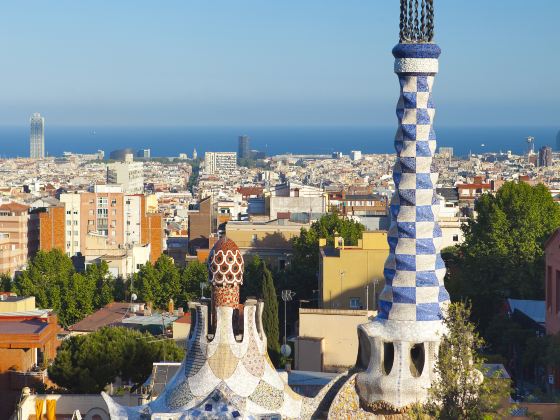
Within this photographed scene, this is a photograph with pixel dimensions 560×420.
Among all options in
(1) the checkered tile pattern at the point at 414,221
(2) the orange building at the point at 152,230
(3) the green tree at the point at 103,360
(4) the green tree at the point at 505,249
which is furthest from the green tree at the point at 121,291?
Answer: (1) the checkered tile pattern at the point at 414,221

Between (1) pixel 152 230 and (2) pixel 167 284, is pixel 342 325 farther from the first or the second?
(1) pixel 152 230

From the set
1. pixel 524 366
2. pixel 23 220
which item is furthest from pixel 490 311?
pixel 23 220

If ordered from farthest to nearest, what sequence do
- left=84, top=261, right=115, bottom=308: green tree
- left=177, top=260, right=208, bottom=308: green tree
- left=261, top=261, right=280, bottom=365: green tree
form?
1. left=84, top=261, right=115, bottom=308: green tree
2. left=177, top=260, right=208, bottom=308: green tree
3. left=261, top=261, right=280, bottom=365: green tree

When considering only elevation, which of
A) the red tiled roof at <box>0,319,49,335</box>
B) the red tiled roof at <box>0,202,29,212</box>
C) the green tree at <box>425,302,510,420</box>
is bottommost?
the red tiled roof at <box>0,319,49,335</box>

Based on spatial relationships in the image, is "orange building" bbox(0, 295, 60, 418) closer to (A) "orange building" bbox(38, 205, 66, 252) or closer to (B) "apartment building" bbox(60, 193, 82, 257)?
(A) "orange building" bbox(38, 205, 66, 252)

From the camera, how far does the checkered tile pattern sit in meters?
15.5

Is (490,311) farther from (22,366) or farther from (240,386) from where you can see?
(240,386)

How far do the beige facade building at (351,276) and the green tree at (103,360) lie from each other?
1376cm

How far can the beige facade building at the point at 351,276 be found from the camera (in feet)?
131

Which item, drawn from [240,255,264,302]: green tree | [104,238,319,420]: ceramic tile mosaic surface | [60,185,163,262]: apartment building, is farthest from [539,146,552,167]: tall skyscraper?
[104,238,319,420]: ceramic tile mosaic surface

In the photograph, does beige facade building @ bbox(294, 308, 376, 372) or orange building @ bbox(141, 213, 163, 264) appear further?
orange building @ bbox(141, 213, 163, 264)

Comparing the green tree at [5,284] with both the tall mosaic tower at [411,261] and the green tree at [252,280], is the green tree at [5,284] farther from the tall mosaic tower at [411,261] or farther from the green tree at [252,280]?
the tall mosaic tower at [411,261]

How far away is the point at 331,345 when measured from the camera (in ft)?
86.1

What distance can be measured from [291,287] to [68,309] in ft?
21.4
